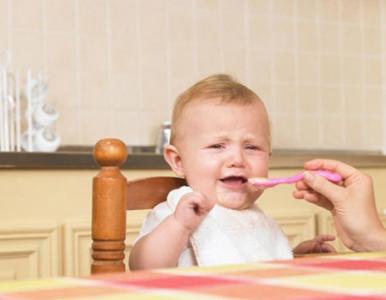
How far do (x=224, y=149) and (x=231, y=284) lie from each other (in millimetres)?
855

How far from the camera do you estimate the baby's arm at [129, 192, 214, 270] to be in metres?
1.30

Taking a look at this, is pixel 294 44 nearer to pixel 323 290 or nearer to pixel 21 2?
pixel 21 2

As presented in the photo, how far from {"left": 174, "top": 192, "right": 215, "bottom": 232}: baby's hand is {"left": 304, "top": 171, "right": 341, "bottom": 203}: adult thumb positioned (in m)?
0.16

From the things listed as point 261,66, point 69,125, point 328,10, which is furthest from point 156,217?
point 328,10

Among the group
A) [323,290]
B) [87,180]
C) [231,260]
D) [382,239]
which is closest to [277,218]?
[87,180]

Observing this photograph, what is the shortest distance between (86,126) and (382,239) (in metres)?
1.72

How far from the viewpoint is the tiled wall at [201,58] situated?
2.82 meters

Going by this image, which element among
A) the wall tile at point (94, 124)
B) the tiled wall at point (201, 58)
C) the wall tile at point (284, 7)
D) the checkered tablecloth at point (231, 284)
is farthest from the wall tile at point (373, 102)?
the checkered tablecloth at point (231, 284)

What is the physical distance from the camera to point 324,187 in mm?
1290

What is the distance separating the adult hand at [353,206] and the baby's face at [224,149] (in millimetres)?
201

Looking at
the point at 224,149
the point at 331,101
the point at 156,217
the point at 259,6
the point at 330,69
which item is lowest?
the point at 156,217

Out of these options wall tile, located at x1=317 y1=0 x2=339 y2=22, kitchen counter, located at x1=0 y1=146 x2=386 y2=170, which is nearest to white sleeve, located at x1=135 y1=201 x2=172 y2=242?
kitchen counter, located at x1=0 y1=146 x2=386 y2=170

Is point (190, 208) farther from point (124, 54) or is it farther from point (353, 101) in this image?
point (353, 101)

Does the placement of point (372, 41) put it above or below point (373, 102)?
above
